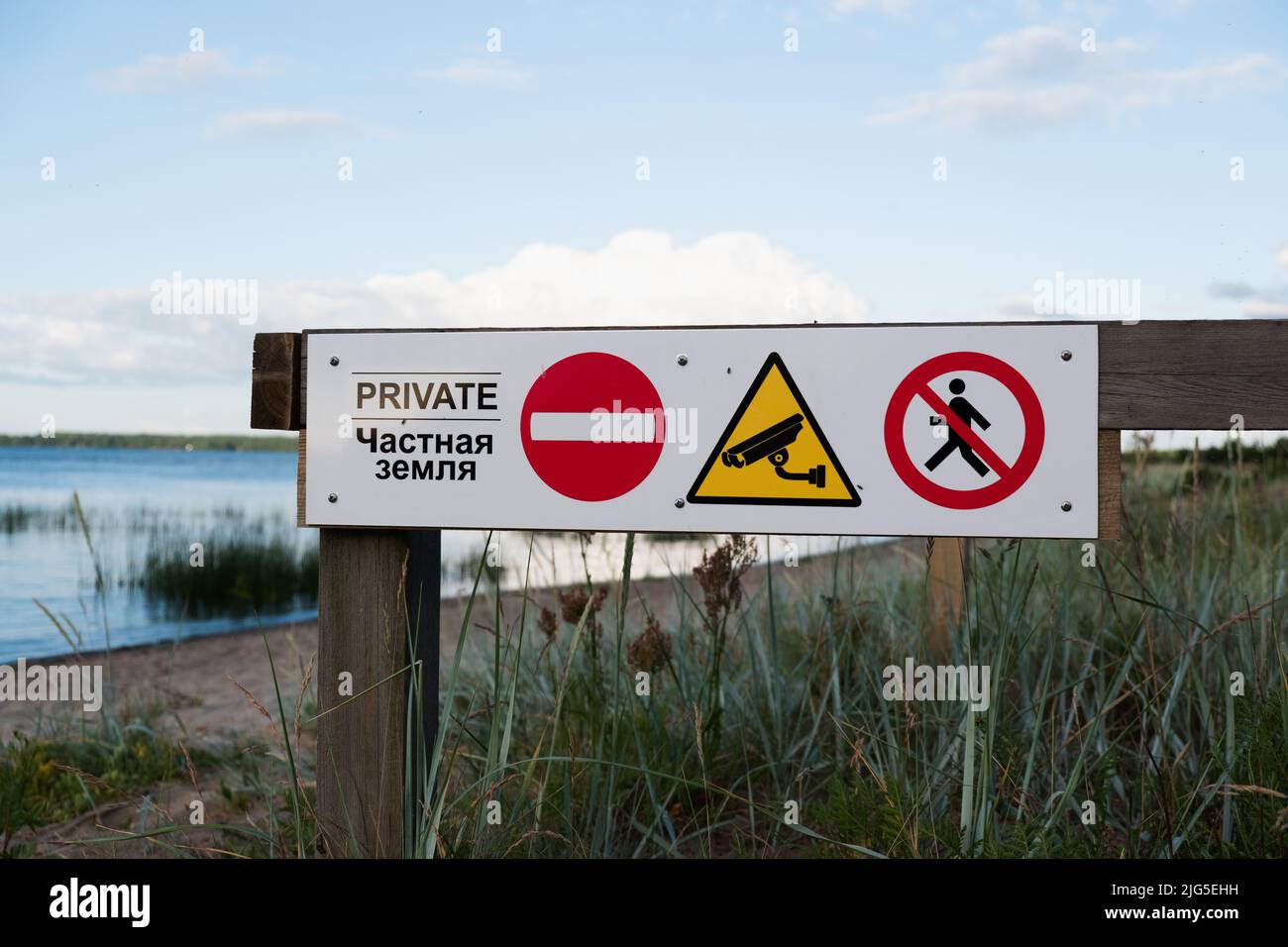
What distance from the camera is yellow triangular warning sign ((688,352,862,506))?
2439mm

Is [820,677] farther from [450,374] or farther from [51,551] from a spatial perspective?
[51,551]

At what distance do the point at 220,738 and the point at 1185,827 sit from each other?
15.2ft

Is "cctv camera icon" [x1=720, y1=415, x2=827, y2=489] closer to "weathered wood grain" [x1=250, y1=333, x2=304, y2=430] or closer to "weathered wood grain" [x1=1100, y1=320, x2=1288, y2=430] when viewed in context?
"weathered wood grain" [x1=1100, y1=320, x2=1288, y2=430]

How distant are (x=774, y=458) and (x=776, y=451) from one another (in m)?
0.02

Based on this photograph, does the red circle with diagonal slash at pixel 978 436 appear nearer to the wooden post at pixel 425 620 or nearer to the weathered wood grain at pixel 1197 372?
the weathered wood grain at pixel 1197 372

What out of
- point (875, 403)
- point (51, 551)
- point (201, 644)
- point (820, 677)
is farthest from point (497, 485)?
point (51, 551)

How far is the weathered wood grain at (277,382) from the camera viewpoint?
263 centimetres

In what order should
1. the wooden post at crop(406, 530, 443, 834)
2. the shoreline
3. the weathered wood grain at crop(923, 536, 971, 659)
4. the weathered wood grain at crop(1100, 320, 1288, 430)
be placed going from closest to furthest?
the weathered wood grain at crop(1100, 320, 1288, 430), the wooden post at crop(406, 530, 443, 834), the weathered wood grain at crop(923, 536, 971, 659), the shoreline

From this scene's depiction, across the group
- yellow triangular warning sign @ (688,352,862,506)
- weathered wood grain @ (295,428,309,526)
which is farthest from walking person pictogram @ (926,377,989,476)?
weathered wood grain @ (295,428,309,526)

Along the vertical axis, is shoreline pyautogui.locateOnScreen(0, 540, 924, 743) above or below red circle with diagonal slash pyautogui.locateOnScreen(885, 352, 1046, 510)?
below

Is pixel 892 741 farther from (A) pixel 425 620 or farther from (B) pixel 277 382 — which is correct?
(B) pixel 277 382

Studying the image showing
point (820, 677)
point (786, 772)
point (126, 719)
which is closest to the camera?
point (786, 772)

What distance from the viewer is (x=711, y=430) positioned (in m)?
2.48
